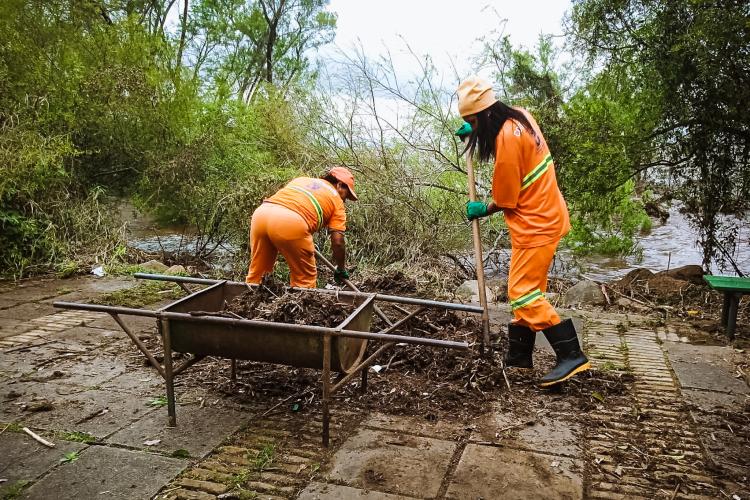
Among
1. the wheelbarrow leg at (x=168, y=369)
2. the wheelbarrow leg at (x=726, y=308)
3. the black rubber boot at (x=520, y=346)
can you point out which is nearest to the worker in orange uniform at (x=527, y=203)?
the black rubber boot at (x=520, y=346)

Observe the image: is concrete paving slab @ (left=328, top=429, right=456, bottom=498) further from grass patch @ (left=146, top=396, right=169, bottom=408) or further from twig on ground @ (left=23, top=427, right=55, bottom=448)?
twig on ground @ (left=23, top=427, right=55, bottom=448)

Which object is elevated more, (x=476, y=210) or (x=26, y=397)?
(x=476, y=210)

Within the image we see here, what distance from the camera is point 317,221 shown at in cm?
498

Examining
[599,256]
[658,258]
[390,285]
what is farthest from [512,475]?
[658,258]

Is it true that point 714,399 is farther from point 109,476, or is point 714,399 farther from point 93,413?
point 93,413

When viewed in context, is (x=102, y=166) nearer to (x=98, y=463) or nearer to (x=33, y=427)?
(x=33, y=427)

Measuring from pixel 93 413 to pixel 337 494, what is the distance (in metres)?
1.77

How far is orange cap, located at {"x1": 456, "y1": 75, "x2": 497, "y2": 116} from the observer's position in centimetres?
397

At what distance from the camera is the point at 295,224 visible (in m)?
4.79

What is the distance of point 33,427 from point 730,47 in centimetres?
663

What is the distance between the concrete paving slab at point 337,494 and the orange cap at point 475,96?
8.09 ft

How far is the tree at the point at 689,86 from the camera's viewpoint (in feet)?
19.5

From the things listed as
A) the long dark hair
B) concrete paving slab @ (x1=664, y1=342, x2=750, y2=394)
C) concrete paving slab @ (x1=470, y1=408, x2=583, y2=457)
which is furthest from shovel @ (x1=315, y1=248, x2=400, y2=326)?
concrete paving slab @ (x1=664, y1=342, x2=750, y2=394)

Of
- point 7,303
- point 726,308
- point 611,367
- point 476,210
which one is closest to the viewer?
point 476,210
